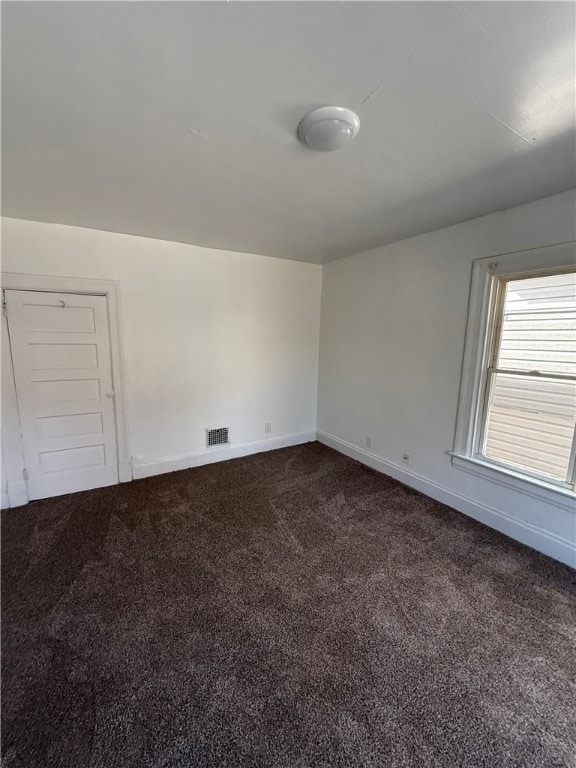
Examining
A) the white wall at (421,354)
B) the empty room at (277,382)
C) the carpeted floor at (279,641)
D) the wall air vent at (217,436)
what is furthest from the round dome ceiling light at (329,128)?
the wall air vent at (217,436)

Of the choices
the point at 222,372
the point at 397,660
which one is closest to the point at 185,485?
the point at 222,372

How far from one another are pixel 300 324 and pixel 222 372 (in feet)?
4.11

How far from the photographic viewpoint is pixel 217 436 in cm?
366

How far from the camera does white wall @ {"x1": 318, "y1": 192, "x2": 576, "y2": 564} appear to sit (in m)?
2.20

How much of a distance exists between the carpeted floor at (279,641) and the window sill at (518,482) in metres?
0.41

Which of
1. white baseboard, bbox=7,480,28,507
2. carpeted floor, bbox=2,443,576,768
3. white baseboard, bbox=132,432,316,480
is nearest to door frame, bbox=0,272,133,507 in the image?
white baseboard, bbox=7,480,28,507

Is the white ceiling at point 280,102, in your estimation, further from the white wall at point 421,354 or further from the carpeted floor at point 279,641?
the carpeted floor at point 279,641

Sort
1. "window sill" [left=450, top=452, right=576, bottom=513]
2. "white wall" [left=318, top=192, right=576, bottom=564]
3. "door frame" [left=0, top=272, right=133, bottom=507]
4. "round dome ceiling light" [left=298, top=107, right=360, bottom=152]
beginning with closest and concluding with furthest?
"round dome ceiling light" [left=298, top=107, right=360, bottom=152] < "window sill" [left=450, top=452, right=576, bottom=513] < "white wall" [left=318, top=192, right=576, bottom=564] < "door frame" [left=0, top=272, right=133, bottom=507]

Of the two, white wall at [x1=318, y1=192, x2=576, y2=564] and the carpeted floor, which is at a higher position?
white wall at [x1=318, y1=192, x2=576, y2=564]

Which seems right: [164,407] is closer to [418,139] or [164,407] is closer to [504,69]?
[418,139]

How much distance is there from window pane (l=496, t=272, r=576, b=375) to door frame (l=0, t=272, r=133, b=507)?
3.41 meters

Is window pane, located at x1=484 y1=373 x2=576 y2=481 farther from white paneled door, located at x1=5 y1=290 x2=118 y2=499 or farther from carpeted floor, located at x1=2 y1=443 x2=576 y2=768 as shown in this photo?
white paneled door, located at x1=5 y1=290 x2=118 y2=499

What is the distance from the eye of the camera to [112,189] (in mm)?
1995

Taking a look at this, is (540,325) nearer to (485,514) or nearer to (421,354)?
(421,354)
